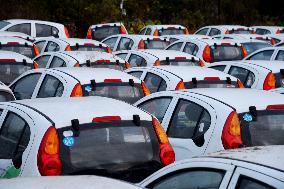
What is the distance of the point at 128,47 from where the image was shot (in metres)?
20.6

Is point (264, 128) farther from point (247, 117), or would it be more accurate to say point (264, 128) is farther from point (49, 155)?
point (49, 155)

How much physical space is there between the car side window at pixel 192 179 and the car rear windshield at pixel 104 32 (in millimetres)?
20392

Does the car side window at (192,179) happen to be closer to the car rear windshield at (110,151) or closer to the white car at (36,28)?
the car rear windshield at (110,151)

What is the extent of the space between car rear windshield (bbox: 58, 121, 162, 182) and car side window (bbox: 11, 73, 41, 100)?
174 inches

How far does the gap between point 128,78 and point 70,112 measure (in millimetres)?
3397

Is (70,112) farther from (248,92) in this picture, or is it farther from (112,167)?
(248,92)

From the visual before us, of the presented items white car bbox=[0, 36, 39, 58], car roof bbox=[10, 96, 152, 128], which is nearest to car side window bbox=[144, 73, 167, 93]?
car roof bbox=[10, 96, 152, 128]

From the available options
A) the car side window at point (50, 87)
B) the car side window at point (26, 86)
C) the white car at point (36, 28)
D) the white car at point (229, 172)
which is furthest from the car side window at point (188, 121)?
the white car at point (36, 28)

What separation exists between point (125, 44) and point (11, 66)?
8135mm

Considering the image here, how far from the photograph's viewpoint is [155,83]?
1103 cm

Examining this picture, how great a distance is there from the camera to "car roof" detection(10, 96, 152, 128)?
634 centimetres

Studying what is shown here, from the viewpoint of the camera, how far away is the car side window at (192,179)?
185 inches

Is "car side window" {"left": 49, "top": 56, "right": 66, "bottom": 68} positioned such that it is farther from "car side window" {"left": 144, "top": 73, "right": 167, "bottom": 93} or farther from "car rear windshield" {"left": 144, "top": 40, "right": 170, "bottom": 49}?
"car rear windshield" {"left": 144, "top": 40, "right": 170, "bottom": 49}

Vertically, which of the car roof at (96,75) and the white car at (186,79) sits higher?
the car roof at (96,75)
